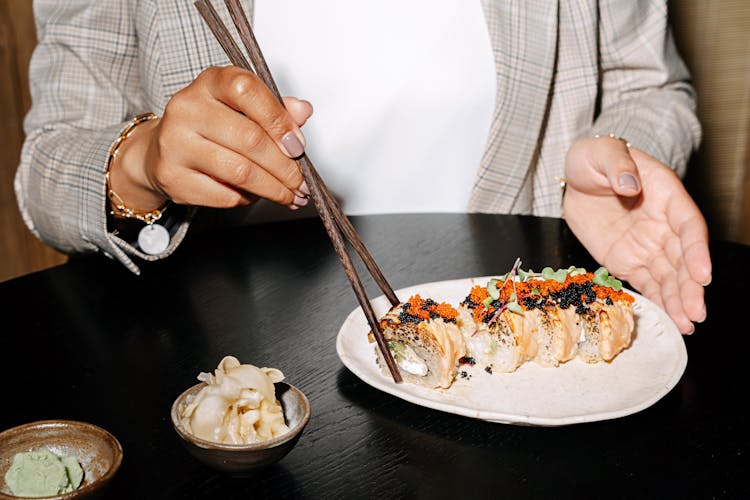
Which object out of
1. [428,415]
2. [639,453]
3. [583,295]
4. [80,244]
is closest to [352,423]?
[428,415]

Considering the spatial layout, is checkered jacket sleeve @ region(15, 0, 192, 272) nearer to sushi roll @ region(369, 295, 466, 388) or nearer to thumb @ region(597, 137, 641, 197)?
sushi roll @ region(369, 295, 466, 388)

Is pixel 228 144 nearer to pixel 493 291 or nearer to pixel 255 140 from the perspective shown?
pixel 255 140

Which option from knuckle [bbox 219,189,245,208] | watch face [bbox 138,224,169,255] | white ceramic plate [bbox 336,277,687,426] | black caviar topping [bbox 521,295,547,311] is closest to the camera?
white ceramic plate [bbox 336,277,687,426]

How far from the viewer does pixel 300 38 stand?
1.67 meters

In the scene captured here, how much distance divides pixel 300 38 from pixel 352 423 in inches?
38.0

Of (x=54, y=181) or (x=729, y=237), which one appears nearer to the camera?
(x=54, y=181)

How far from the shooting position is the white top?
5.47ft

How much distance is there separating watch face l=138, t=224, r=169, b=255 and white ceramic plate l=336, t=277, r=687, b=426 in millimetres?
477

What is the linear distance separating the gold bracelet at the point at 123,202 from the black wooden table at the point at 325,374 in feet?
0.35

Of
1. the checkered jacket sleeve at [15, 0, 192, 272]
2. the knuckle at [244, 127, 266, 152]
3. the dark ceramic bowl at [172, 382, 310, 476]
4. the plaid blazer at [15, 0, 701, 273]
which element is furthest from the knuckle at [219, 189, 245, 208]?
the dark ceramic bowl at [172, 382, 310, 476]

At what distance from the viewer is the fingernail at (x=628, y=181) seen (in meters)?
1.29

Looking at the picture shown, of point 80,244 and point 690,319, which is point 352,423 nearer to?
point 690,319

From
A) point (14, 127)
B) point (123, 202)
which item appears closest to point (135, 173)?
point (123, 202)

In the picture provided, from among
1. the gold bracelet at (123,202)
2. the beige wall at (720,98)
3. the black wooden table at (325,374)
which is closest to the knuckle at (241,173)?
the black wooden table at (325,374)
